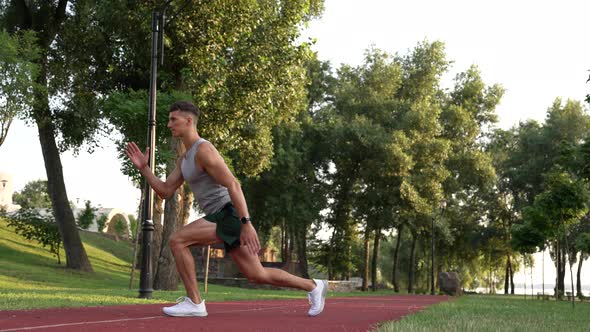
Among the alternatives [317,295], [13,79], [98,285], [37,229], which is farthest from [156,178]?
[37,229]

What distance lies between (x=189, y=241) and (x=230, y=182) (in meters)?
0.75

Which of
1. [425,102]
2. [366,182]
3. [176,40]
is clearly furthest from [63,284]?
[425,102]

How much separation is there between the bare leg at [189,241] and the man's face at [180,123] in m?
0.86

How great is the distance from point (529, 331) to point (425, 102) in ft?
126

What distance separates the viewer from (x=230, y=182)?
6.30 meters

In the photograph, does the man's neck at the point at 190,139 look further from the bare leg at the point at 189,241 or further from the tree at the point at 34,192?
the tree at the point at 34,192

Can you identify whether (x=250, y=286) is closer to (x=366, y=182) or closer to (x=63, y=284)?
(x=366, y=182)

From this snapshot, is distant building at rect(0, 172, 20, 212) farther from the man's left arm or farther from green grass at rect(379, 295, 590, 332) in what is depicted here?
the man's left arm

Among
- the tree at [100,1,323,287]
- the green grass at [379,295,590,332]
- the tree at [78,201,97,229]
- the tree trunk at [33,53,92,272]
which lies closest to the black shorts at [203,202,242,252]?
the green grass at [379,295,590,332]

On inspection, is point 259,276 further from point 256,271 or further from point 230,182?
point 230,182

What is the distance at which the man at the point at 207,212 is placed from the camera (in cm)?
630

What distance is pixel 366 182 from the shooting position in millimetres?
43875

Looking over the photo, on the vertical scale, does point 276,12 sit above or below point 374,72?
below

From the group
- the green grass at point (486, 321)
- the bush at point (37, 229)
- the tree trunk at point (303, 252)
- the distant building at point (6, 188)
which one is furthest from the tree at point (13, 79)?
the distant building at point (6, 188)
